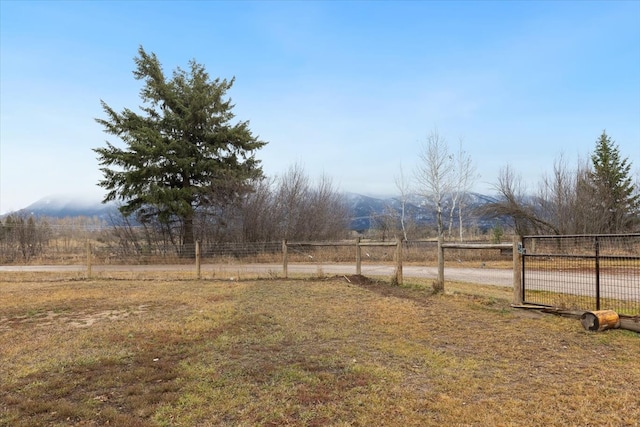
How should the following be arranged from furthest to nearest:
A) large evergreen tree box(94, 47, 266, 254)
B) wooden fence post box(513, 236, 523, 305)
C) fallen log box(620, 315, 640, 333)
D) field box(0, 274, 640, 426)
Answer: large evergreen tree box(94, 47, 266, 254)
wooden fence post box(513, 236, 523, 305)
fallen log box(620, 315, 640, 333)
field box(0, 274, 640, 426)

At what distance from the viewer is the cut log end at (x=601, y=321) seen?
579cm

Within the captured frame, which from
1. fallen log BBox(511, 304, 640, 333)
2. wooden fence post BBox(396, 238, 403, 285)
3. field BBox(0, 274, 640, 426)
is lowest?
field BBox(0, 274, 640, 426)

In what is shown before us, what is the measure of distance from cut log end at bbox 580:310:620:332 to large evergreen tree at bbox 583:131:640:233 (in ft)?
78.1

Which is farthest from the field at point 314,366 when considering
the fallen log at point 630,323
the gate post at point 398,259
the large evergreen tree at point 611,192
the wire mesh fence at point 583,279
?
the large evergreen tree at point 611,192

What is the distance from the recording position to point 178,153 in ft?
77.2

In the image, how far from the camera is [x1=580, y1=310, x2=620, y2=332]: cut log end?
5.79 metres

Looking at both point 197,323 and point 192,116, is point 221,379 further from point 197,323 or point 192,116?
point 192,116

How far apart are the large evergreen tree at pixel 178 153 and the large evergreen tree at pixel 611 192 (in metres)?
22.2

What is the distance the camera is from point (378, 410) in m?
3.37

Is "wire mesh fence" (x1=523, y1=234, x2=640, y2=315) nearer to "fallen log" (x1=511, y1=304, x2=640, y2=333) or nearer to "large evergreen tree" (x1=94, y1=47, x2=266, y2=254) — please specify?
"fallen log" (x1=511, y1=304, x2=640, y2=333)

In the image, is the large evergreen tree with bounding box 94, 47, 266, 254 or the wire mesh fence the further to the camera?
the large evergreen tree with bounding box 94, 47, 266, 254

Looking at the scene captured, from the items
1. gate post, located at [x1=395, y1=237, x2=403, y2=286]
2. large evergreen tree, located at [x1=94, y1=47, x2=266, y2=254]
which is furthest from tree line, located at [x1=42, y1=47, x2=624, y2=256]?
gate post, located at [x1=395, y1=237, x2=403, y2=286]

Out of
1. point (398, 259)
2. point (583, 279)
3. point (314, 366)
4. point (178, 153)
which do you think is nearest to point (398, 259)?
point (398, 259)

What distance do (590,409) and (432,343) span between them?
2232mm
